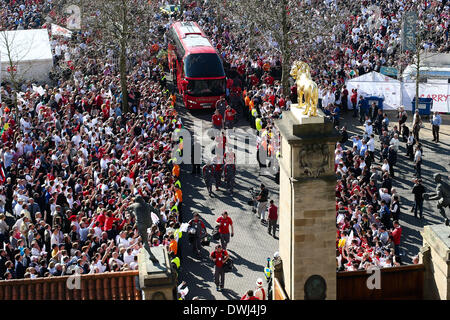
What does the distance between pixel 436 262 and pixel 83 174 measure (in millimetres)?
13046

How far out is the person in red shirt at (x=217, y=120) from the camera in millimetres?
33031

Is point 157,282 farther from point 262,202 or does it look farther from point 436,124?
point 436,124

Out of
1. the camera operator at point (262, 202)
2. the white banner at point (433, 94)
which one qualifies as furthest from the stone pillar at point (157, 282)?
the white banner at point (433, 94)

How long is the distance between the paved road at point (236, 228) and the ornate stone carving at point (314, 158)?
6979 millimetres

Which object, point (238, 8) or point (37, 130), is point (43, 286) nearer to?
point (37, 130)

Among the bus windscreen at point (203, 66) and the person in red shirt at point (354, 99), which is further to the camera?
the bus windscreen at point (203, 66)

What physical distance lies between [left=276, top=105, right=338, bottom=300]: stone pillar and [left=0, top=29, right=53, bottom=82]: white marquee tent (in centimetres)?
2525

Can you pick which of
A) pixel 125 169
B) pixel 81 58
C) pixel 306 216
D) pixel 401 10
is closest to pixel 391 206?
pixel 125 169

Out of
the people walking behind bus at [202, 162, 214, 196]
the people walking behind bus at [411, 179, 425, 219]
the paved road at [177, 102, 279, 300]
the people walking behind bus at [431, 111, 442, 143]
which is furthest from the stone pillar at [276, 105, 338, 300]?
the people walking behind bus at [431, 111, 442, 143]

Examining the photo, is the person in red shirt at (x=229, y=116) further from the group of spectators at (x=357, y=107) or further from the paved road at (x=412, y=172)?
the paved road at (x=412, y=172)

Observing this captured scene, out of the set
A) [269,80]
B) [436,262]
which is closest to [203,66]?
[269,80]

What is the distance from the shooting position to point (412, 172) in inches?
1154

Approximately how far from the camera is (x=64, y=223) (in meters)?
22.6

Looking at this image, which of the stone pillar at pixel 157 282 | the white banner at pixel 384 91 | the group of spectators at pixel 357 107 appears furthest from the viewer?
the white banner at pixel 384 91
